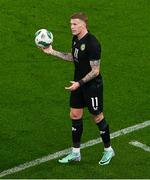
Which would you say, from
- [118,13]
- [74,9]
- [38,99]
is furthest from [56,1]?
[38,99]

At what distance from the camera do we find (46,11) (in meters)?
17.6

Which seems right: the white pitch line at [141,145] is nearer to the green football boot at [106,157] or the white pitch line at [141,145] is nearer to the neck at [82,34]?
the green football boot at [106,157]

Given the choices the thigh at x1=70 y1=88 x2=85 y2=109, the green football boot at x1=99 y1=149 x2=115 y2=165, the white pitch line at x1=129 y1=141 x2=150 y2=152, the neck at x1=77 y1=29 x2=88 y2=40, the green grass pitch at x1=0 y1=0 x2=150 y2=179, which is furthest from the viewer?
the white pitch line at x1=129 y1=141 x2=150 y2=152

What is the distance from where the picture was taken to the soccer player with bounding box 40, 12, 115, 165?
27.7 feet

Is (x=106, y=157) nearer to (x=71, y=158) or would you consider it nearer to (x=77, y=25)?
(x=71, y=158)

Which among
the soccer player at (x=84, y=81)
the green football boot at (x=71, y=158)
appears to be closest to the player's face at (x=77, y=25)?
the soccer player at (x=84, y=81)

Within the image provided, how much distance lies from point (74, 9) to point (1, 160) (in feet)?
30.9

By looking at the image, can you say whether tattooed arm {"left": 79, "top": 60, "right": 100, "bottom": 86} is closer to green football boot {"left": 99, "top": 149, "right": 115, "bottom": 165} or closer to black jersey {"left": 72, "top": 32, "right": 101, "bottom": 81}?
black jersey {"left": 72, "top": 32, "right": 101, "bottom": 81}

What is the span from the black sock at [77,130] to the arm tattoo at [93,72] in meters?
0.84

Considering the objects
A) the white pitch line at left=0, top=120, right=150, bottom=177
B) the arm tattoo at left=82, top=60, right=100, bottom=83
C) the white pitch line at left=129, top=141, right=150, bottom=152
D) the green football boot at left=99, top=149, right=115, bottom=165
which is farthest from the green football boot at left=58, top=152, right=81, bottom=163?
the arm tattoo at left=82, top=60, right=100, bottom=83

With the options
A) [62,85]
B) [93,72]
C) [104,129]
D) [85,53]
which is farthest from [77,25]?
[62,85]

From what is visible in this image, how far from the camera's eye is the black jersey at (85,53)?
840 centimetres

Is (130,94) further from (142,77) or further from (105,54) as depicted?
(105,54)

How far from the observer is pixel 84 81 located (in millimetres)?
8477
